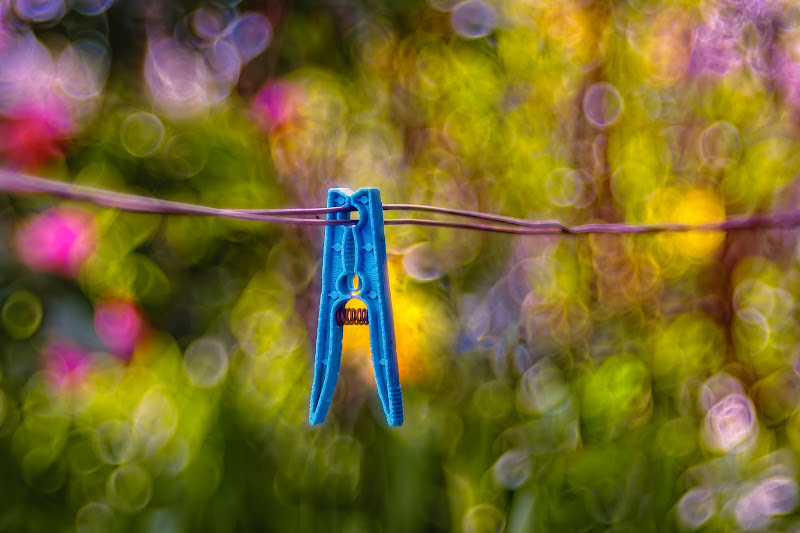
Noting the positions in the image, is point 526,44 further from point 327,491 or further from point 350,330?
point 327,491

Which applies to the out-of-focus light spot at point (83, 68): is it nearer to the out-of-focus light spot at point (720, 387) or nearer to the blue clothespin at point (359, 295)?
the blue clothespin at point (359, 295)

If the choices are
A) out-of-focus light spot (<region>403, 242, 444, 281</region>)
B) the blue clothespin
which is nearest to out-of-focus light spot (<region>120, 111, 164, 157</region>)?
out-of-focus light spot (<region>403, 242, 444, 281</region>)

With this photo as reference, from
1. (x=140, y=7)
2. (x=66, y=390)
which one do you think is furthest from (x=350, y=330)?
(x=140, y=7)

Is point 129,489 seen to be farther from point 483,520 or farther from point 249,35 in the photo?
point 249,35

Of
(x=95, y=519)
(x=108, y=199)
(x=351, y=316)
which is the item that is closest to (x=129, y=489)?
(x=95, y=519)

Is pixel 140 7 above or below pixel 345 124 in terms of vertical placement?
above

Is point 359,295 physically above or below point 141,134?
below

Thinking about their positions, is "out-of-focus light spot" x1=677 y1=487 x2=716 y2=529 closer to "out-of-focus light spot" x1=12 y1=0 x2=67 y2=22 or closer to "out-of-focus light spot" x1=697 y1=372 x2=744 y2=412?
"out-of-focus light spot" x1=697 y1=372 x2=744 y2=412
